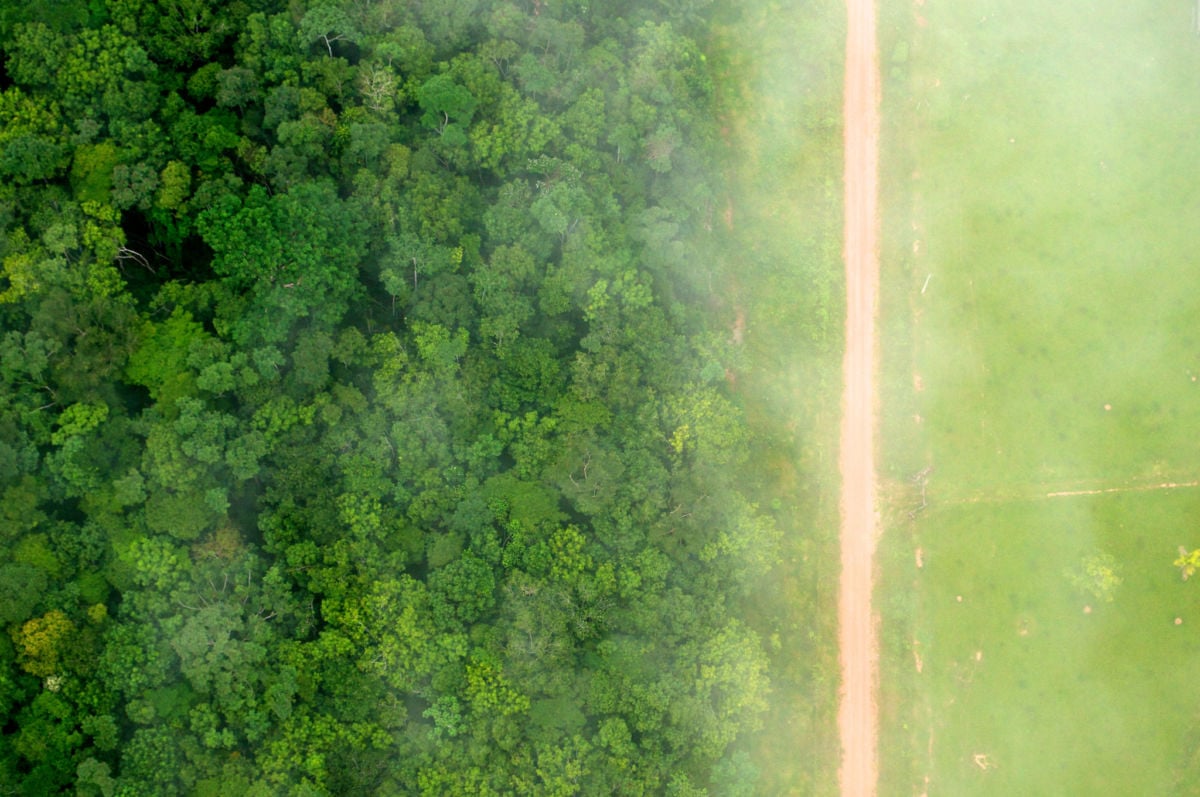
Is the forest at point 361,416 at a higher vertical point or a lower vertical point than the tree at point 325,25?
lower

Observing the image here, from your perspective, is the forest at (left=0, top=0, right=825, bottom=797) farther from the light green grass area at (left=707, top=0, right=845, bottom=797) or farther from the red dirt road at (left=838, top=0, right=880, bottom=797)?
the red dirt road at (left=838, top=0, right=880, bottom=797)

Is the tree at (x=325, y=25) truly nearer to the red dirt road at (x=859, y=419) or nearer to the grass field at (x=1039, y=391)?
the red dirt road at (x=859, y=419)

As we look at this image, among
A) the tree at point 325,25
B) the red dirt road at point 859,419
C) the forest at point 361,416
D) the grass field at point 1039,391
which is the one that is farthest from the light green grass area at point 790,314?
the tree at point 325,25

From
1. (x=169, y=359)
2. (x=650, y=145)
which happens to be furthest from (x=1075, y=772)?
(x=169, y=359)

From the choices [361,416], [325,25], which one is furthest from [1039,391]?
[325,25]

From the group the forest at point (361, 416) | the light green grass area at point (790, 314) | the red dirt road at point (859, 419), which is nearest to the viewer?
the forest at point (361, 416)

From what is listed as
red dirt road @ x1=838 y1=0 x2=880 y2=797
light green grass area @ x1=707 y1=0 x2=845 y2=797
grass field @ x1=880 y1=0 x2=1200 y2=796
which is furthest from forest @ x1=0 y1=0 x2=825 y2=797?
grass field @ x1=880 y1=0 x2=1200 y2=796

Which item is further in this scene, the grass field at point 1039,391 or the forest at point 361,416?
the grass field at point 1039,391
